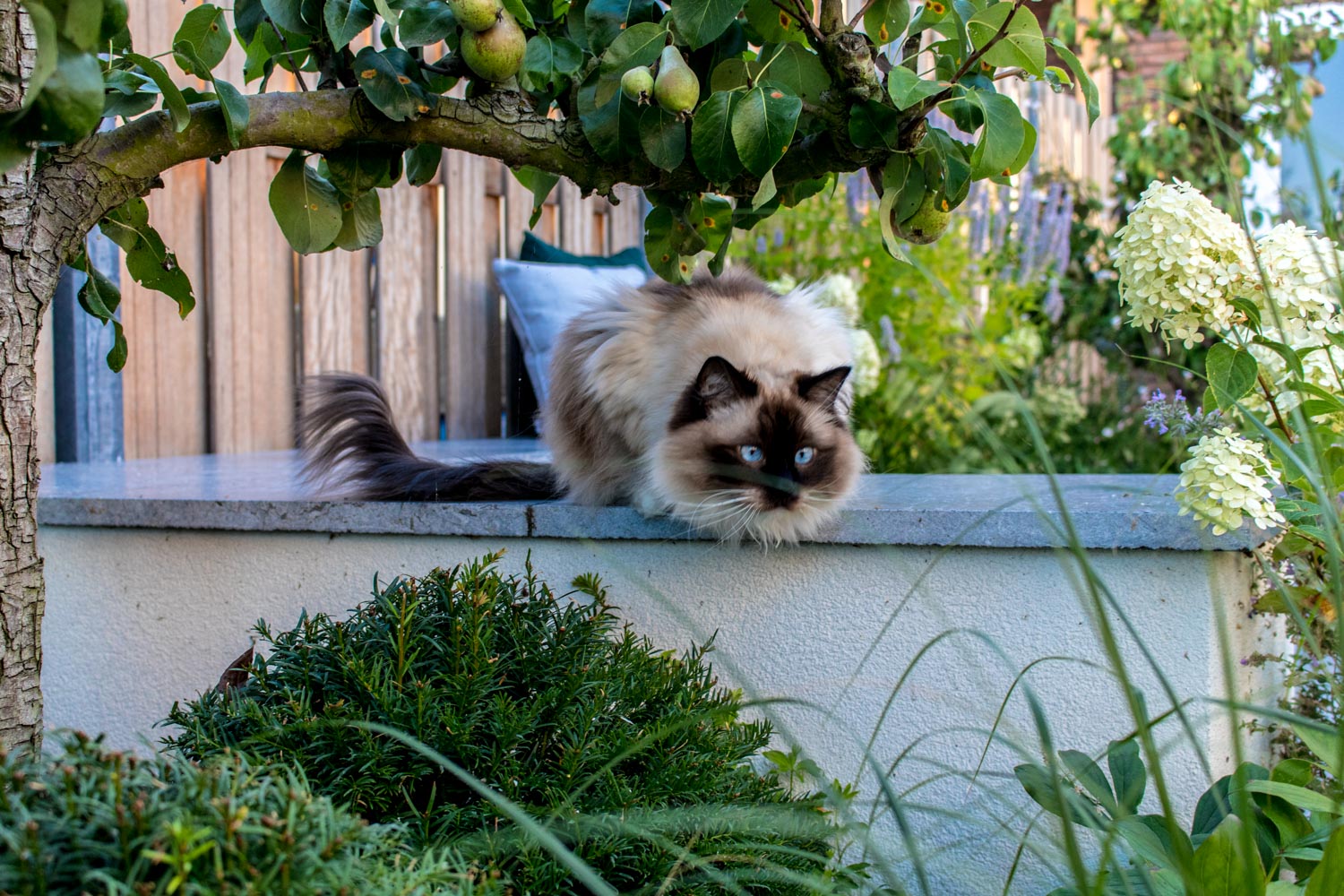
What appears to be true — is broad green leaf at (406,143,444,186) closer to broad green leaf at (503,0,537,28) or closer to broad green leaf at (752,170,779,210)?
broad green leaf at (503,0,537,28)

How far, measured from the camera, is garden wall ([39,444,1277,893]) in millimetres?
1894

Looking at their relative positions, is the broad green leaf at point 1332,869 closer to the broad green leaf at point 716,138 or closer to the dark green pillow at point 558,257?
the broad green leaf at point 716,138

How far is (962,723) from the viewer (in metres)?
1.95

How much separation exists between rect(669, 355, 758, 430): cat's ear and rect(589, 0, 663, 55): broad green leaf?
61 cm

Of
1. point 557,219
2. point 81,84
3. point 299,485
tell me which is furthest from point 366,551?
point 557,219

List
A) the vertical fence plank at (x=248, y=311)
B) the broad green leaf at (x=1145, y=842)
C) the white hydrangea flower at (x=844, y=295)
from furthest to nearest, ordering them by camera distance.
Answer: the white hydrangea flower at (x=844, y=295), the vertical fence plank at (x=248, y=311), the broad green leaf at (x=1145, y=842)

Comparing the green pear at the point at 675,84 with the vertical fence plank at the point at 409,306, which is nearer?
the green pear at the point at 675,84

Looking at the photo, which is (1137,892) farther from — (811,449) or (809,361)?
(809,361)

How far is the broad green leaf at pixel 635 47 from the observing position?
58.3 inches

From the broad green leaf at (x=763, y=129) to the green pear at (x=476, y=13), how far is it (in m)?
0.35

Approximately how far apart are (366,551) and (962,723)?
3.97ft

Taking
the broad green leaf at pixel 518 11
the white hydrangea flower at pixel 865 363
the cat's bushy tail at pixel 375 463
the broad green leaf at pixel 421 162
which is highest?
the broad green leaf at pixel 518 11

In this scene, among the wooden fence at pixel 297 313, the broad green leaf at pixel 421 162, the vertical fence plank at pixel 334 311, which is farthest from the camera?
the vertical fence plank at pixel 334 311

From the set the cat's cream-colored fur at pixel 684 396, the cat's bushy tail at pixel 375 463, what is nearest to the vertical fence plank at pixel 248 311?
the cat's bushy tail at pixel 375 463
